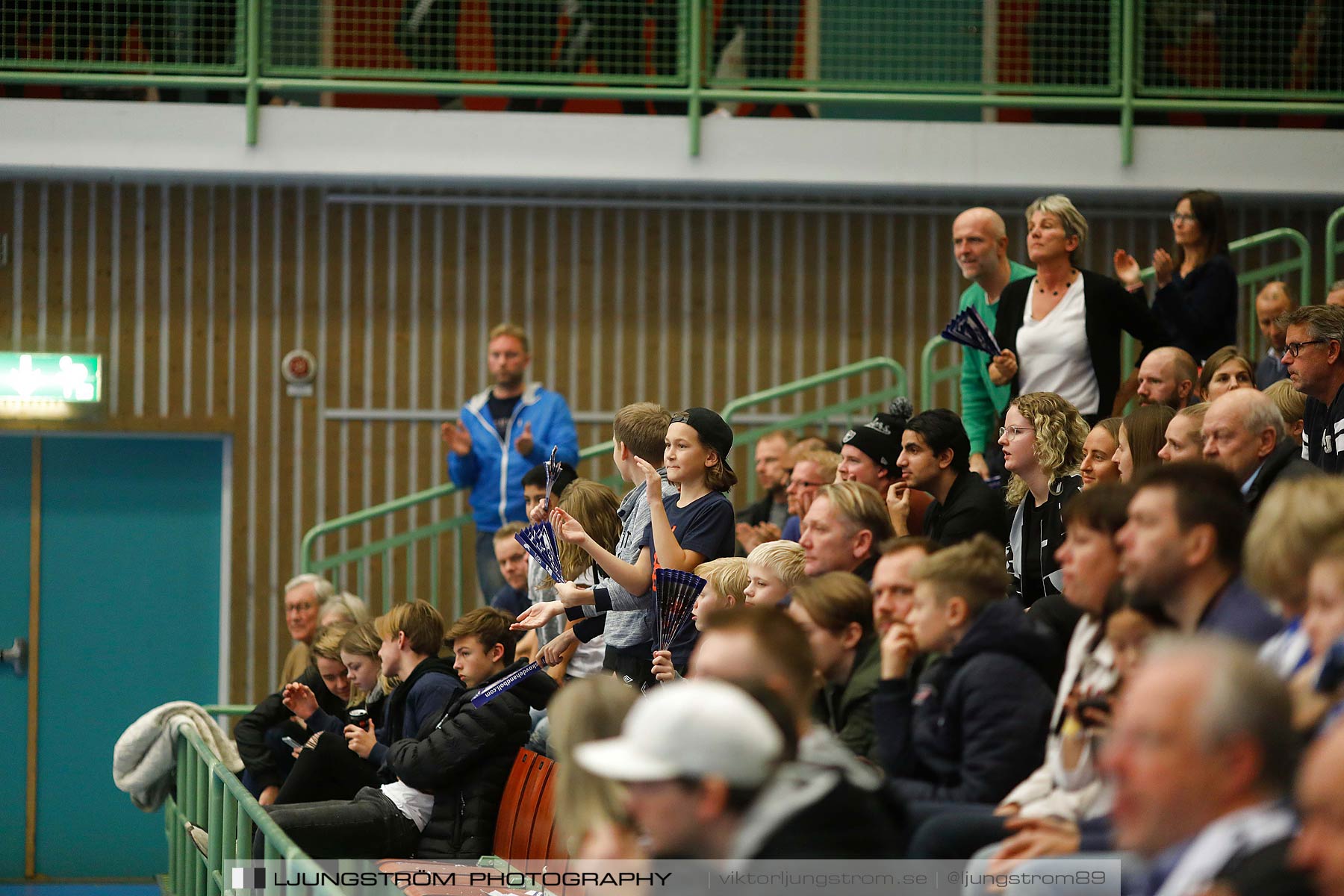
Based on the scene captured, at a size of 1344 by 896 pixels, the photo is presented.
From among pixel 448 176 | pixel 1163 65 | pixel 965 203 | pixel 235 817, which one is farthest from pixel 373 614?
pixel 1163 65

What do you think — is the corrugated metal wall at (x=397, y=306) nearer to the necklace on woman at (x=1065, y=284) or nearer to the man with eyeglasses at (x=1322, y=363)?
the necklace on woman at (x=1065, y=284)

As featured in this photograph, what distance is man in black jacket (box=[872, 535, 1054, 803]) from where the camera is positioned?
323 centimetres

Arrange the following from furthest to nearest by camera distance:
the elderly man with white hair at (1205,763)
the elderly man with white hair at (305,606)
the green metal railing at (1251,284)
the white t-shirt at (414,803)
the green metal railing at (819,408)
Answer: the green metal railing at (819,408) → the green metal railing at (1251,284) → the elderly man with white hair at (305,606) → the white t-shirt at (414,803) → the elderly man with white hair at (1205,763)

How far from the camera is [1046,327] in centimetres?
593

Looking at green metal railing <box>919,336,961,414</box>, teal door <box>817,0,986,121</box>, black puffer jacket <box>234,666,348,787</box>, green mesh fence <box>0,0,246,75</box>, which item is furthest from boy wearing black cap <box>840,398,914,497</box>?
green mesh fence <box>0,0,246,75</box>

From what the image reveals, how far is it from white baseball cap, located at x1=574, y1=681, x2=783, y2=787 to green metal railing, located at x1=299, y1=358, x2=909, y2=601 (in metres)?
6.12

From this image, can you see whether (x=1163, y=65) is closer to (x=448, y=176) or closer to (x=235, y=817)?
(x=448, y=176)

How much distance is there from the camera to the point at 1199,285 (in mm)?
6156

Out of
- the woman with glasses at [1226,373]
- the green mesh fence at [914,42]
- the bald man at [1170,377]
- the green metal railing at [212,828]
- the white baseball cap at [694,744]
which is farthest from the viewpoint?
the green mesh fence at [914,42]

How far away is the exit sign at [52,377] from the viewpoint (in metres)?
8.89

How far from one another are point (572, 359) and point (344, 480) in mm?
1525

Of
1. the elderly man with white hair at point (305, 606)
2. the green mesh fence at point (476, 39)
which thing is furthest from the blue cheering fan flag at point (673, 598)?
the green mesh fence at point (476, 39)

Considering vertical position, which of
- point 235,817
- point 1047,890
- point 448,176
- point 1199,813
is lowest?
point 235,817

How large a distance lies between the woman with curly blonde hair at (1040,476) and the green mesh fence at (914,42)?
3.78m
